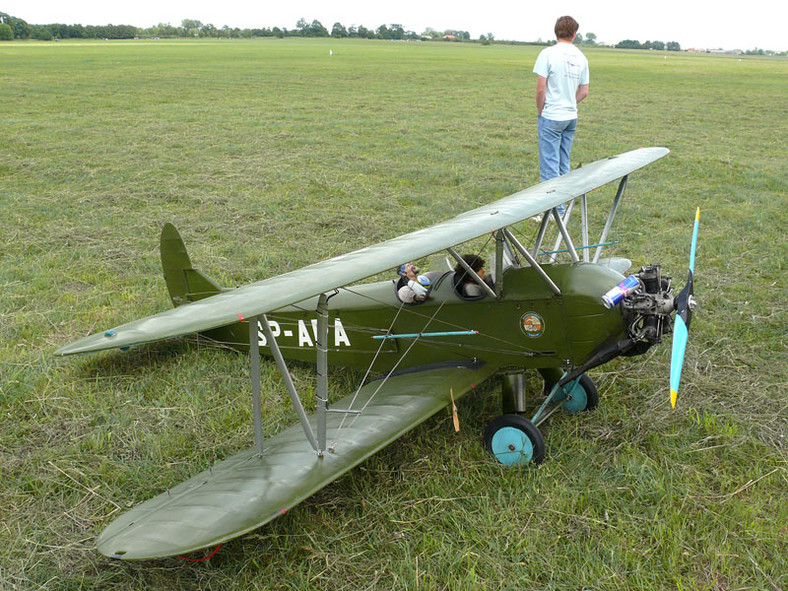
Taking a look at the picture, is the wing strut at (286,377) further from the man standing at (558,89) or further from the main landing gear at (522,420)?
the man standing at (558,89)

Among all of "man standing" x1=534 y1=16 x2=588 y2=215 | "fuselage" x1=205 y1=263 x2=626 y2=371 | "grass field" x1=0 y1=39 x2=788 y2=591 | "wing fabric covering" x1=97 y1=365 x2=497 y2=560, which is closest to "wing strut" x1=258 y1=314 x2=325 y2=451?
"wing fabric covering" x1=97 y1=365 x2=497 y2=560

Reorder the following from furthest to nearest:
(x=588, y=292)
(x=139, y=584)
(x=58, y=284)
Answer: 1. (x=58, y=284)
2. (x=588, y=292)
3. (x=139, y=584)

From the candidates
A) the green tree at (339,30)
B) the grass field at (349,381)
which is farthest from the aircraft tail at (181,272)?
the green tree at (339,30)

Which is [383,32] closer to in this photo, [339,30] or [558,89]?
[339,30]

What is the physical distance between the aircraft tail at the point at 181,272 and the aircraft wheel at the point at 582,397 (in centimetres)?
306

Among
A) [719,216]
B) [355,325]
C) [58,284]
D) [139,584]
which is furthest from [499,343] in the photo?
[719,216]

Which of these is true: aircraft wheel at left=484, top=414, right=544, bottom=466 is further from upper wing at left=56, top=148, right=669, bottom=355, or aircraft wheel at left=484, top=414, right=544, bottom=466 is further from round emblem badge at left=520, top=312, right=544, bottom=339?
upper wing at left=56, top=148, right=669, bottom=355

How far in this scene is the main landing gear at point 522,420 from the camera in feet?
13.5

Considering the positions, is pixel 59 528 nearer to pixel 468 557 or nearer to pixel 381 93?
pixel 468 557

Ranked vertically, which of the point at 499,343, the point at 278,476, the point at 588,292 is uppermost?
the point at 588,292

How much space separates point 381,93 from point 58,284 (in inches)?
807

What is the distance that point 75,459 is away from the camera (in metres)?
4.25

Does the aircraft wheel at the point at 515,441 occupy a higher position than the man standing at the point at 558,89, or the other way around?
the man standing at the point at 558,89

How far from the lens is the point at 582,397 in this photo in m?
4.80
